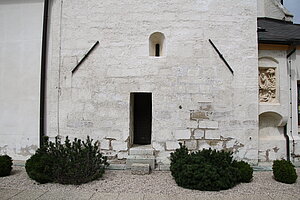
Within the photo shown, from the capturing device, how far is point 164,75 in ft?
21.4

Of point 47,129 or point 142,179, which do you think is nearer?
point 142,179

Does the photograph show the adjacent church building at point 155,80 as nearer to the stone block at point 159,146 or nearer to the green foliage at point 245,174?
the stone block at point 159,146

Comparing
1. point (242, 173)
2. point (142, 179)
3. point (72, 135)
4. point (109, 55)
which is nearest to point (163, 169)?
point (142, 179)

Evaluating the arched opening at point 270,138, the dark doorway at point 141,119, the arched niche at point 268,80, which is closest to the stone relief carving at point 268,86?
the arched niche at point 268,80

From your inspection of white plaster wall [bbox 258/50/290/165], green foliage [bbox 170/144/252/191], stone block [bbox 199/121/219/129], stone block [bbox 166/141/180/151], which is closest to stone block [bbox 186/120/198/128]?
stone block [bbox 199/121/219/129]

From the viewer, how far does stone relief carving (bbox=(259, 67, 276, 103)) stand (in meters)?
6.96

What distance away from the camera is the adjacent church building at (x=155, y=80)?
21.3 feet

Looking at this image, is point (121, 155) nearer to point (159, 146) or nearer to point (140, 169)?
point (140, 169)

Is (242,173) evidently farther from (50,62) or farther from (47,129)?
(50,62)

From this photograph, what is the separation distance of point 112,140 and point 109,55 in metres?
2.54

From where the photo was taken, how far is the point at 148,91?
21.4 ft

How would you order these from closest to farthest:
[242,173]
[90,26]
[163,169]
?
1. [242,173]
2. [163,169]
3. [90,26]

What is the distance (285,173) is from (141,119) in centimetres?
423

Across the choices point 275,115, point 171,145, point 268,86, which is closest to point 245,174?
point 171,145
